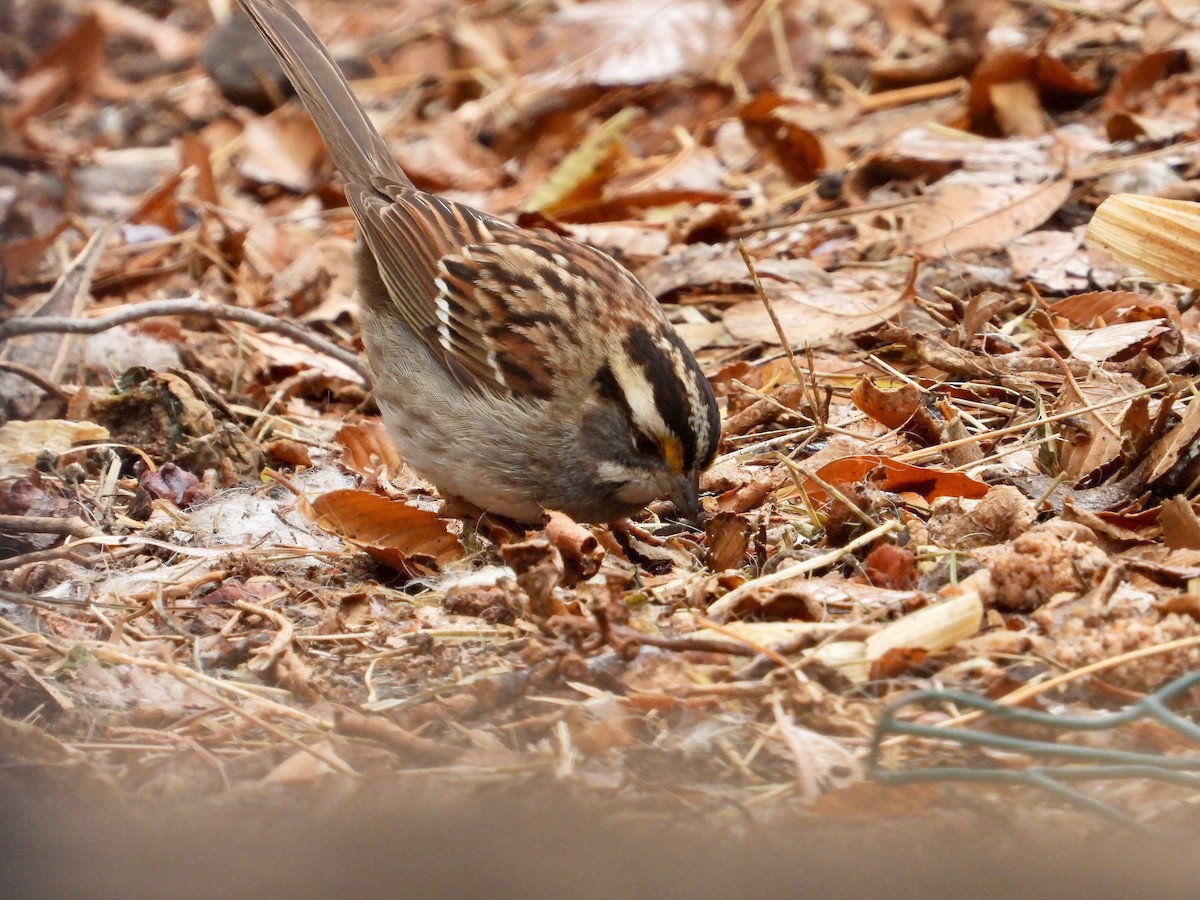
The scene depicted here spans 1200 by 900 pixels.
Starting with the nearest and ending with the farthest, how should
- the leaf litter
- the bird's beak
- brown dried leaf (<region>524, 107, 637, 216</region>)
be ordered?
the leaf litter
the bird's beak
brown dried leaf (<region>524, 107, 637, 216</region>)

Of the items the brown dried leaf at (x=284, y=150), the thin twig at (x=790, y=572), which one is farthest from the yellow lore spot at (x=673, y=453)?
the brown dried leaf at (x=284, y=150)

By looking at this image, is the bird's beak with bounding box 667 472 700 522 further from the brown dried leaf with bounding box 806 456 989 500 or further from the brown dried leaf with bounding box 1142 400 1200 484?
the brown dried leaf with bounding box 1142 400 1200 484

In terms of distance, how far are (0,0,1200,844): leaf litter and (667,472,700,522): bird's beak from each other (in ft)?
0.36

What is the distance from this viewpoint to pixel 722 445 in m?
4.98

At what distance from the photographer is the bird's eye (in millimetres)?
4110

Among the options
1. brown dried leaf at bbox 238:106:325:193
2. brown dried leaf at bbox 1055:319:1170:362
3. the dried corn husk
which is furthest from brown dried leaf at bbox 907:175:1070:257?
brown dried leaf at bbox 238:106:325:193

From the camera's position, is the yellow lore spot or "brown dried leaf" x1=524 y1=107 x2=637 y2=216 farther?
"brown dried leaf" x1=524 y1=107 x2=637 y2=216

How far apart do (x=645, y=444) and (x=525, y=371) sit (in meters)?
0.54

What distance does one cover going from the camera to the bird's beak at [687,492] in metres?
4.07

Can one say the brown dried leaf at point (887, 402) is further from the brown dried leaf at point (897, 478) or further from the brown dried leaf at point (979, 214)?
the brown dried leaf at point (979, 214)

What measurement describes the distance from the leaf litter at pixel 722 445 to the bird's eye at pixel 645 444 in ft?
0.87

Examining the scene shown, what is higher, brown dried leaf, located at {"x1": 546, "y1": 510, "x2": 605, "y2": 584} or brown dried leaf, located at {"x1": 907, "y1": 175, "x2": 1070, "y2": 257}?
brown dried leaf, located at {"x1": 546, "y1": 510, "x2": 605, "y2": 584}

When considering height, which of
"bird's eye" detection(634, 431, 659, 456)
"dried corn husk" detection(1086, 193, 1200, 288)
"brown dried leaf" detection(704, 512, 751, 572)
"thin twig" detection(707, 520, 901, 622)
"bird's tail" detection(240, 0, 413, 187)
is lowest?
"brown dried leaf" detection(704, 512, 751, 572)

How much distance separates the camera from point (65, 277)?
6102mm
